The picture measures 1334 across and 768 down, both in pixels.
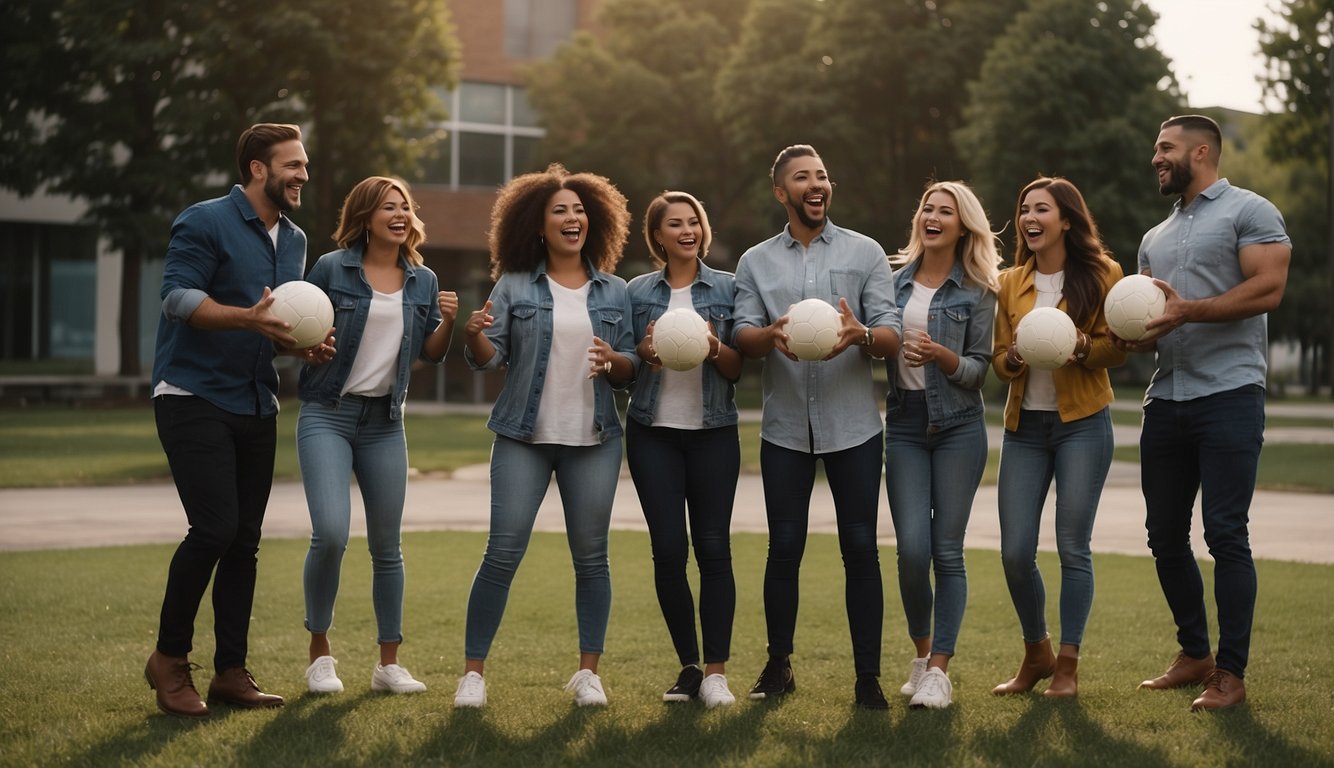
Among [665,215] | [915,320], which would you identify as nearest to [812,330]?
[915,320]

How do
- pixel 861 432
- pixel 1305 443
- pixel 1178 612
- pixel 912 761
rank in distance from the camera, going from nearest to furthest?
pixel 912 761
pixel 861 432
pixel 1178 612
pixel 1305 443

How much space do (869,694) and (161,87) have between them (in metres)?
30.6

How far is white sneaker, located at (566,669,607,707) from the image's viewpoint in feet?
20.7

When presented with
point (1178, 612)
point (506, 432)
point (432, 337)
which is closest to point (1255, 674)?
point (1178, 612)

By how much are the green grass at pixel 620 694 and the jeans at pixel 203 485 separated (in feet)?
1.55

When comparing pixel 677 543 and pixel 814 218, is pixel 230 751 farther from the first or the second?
pixel 814 218

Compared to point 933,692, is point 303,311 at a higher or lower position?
higher

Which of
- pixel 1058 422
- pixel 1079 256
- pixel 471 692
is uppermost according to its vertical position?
pixel 1079 256

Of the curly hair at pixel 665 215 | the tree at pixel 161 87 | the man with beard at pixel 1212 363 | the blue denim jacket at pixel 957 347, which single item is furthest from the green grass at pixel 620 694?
the tree at pixel 161 87

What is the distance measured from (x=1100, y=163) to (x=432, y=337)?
110 feet

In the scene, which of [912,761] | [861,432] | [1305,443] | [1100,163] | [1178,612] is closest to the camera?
[912,761]

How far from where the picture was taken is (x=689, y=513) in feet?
20.9

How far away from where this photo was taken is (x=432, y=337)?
650 centimetres

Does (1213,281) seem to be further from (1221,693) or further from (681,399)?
(681,399)
